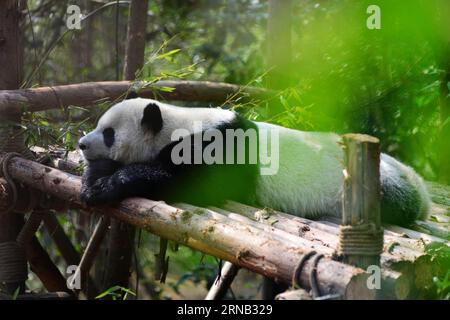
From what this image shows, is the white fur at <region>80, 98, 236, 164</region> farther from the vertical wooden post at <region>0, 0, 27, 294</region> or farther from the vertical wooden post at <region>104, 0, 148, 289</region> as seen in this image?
the vertical wooden post at <region>104, 0, 148, 289</region>

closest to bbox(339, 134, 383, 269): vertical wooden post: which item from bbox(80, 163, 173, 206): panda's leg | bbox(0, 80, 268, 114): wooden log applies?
bbox(80, 163, 173, 206): panda's leg

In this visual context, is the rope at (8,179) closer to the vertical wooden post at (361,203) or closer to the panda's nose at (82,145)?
the panda's nose at (82,145)

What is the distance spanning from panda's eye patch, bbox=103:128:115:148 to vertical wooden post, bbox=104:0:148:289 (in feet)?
4.42

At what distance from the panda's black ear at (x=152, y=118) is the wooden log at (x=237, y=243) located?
439 mm

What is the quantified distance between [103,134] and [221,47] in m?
4.43

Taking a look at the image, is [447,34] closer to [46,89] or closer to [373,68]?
[373,68]

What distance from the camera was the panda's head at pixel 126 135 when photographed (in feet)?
10.3

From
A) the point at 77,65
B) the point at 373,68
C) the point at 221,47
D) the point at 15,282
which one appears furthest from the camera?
the point at 221,47

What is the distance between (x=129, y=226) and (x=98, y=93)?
1.02 metres

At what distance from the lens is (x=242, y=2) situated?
7.84 meters

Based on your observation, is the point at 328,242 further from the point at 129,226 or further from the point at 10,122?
the point at 129,226

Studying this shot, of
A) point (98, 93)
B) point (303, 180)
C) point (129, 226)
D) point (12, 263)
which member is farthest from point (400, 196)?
point (12, 263)

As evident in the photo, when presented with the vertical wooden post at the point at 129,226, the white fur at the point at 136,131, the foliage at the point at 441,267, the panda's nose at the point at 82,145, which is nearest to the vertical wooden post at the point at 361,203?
the foliage at the point at 441,267
